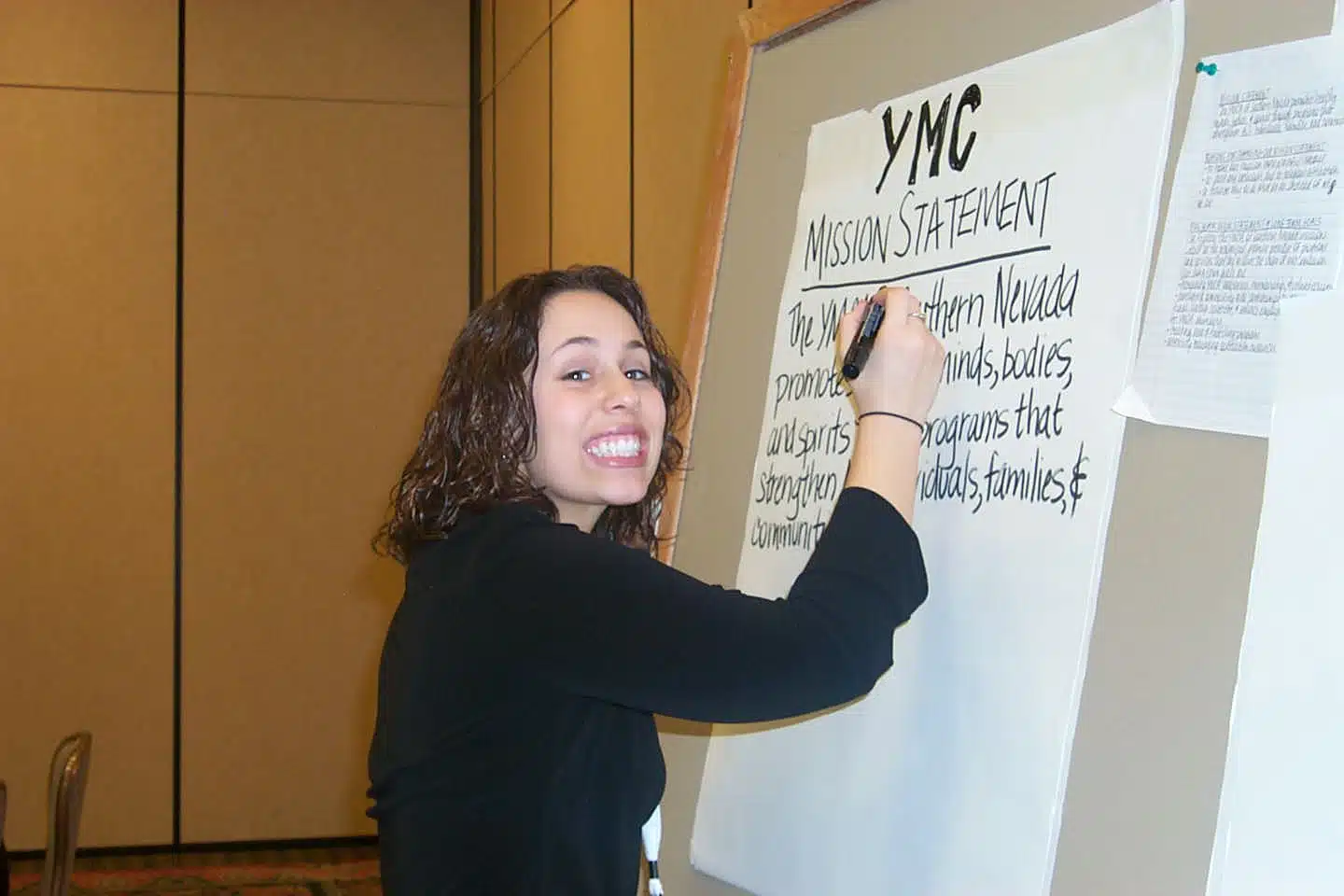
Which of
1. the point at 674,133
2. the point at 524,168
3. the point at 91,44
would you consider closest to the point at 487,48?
the point at 524,168

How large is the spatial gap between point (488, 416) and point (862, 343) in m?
0.36

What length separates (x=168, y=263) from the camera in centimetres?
494

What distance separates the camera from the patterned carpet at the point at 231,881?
452cm

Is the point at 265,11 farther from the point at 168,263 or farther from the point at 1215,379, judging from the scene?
the point at 1215,379

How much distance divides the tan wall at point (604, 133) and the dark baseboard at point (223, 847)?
205cm

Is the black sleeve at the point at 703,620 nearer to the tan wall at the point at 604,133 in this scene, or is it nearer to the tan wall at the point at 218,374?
the tan wall at the point at 604,133

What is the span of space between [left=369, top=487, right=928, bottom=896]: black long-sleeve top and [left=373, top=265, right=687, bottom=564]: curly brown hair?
5 cm

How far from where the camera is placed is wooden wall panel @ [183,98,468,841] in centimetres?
495

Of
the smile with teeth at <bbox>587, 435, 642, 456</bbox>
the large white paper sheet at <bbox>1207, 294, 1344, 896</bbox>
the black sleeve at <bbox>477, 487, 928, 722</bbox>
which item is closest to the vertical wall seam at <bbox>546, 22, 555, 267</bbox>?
the smile with teeth at <bbox>587, 435, 642, 456</bbox>

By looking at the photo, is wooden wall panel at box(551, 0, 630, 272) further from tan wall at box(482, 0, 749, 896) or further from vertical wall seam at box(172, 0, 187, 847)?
vertical wall seam at box(172, 0, 187, 847)

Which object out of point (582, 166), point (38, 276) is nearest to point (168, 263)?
point (38, 276)

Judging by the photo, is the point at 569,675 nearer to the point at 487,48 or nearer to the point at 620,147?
the point at 620,147

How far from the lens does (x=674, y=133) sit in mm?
2891

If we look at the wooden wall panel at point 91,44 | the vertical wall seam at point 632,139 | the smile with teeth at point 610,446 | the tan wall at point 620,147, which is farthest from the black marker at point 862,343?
the wooden wall panel at point 91,44
